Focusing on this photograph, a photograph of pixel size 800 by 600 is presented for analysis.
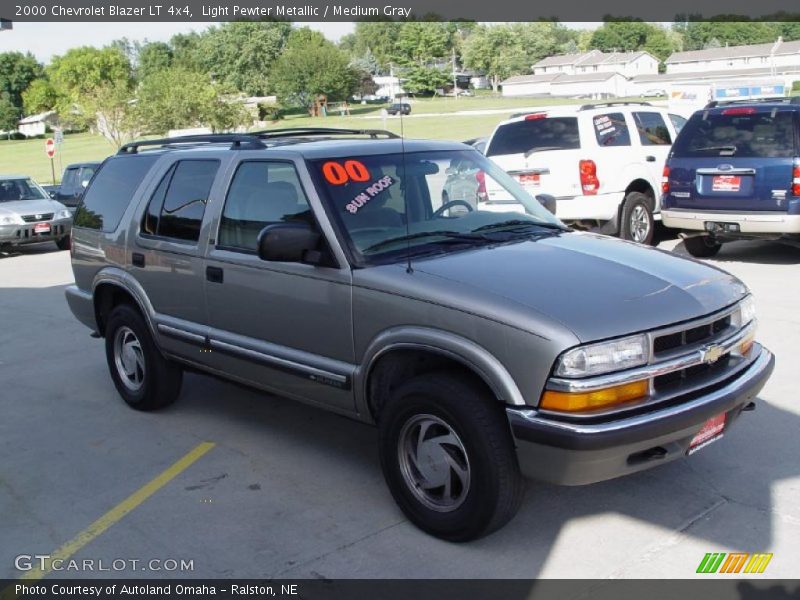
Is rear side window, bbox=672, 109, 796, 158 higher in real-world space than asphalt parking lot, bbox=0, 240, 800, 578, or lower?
higher

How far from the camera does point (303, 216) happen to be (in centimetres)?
474

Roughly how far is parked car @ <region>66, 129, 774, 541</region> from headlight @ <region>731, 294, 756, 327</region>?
20 millimetres

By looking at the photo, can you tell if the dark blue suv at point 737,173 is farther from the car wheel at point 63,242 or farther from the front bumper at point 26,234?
the car wheel at point 63,242

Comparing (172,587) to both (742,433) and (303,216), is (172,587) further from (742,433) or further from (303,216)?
(742,433)

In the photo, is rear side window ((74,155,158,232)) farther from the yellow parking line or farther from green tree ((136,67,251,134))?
green tree ((136,67,251,134))

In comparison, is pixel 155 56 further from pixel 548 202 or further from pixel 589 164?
pixel 548 202

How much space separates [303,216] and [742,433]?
2.88 meters

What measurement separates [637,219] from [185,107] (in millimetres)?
44187

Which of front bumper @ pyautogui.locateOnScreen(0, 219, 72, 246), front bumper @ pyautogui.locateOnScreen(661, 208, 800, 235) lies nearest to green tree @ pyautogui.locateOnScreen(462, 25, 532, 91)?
front bumper @ pyautogui.locateOnScreen(0, 219, 72, 246)

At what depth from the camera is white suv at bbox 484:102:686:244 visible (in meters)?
11.3

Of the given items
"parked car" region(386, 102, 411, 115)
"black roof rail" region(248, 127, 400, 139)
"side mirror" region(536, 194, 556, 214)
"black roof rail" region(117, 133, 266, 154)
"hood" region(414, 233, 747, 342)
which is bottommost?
"hood" region(414, 233, 747, 342)

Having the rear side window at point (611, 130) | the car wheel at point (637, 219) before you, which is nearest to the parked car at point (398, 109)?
the rear side window at point (611, 130)

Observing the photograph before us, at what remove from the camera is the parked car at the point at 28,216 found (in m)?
16.6

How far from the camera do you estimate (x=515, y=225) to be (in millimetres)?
4965
